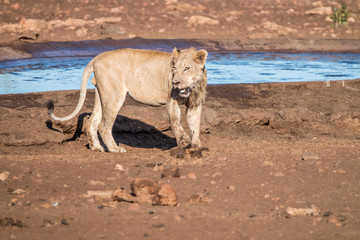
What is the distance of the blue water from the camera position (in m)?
15.1

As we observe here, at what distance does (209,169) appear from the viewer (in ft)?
21.8

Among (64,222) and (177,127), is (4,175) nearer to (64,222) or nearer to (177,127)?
(64,222)

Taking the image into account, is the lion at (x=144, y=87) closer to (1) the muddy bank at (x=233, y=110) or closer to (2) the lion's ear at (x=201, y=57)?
(2) the lion's ear at (x=201, y=57)

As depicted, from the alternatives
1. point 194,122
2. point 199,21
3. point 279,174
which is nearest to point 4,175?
point 194,122

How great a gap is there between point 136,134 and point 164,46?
13670 mm

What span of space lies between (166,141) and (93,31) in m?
16.3

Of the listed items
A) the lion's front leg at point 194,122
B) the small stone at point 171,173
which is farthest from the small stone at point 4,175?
the lion's front leg at point 194,122

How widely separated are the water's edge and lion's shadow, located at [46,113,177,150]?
10.5m

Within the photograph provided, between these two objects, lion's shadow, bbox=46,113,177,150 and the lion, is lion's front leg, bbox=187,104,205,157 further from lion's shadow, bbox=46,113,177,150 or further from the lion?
lion's shadow, bbox=46,113,177,150

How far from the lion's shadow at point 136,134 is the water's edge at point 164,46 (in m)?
10.5

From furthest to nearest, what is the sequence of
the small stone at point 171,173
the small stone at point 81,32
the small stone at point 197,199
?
the small stone at point 81,32, the small stone at point 171,173, the small stone at point 197,199

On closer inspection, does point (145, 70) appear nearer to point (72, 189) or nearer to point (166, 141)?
point (166, 141)

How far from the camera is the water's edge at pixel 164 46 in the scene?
20.0 m

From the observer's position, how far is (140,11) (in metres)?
28.1
